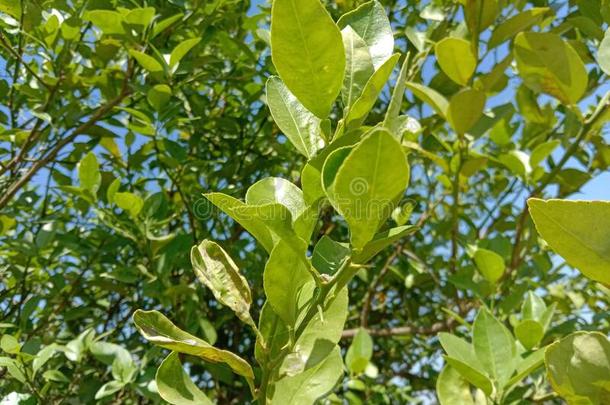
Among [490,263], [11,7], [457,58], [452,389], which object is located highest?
[11,7]

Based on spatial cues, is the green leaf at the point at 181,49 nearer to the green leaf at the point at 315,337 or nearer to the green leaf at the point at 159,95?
the green leaf at the point at 159,95

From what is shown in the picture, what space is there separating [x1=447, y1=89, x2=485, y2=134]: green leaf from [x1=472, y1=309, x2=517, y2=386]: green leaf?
374mm

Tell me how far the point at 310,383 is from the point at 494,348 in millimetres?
323

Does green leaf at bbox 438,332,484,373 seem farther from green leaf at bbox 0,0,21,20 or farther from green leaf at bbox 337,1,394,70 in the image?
green leaf at bbox 0,0,21,20

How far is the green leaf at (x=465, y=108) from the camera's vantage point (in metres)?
0.93

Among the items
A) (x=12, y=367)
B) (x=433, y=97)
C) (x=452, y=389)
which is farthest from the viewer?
(x=433, y=97)

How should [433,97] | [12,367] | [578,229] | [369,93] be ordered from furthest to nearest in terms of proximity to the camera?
[433,97], [12,367], [369,93], [578,229]

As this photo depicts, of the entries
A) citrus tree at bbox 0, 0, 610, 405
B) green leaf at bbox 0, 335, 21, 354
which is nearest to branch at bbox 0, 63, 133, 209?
citrus tree at bbox 0, 0, 610, 405

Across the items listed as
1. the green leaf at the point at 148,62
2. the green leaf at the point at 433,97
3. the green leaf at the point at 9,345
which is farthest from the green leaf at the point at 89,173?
the green leaf at the point at 433,97

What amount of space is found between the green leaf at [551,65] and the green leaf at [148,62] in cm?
64

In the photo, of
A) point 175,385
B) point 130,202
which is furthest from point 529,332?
point 130,202

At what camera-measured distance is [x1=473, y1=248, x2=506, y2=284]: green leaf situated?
1081 millimetres

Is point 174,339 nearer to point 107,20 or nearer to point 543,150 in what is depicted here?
point 107,20

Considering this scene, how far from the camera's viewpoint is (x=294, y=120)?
1.75 feet
